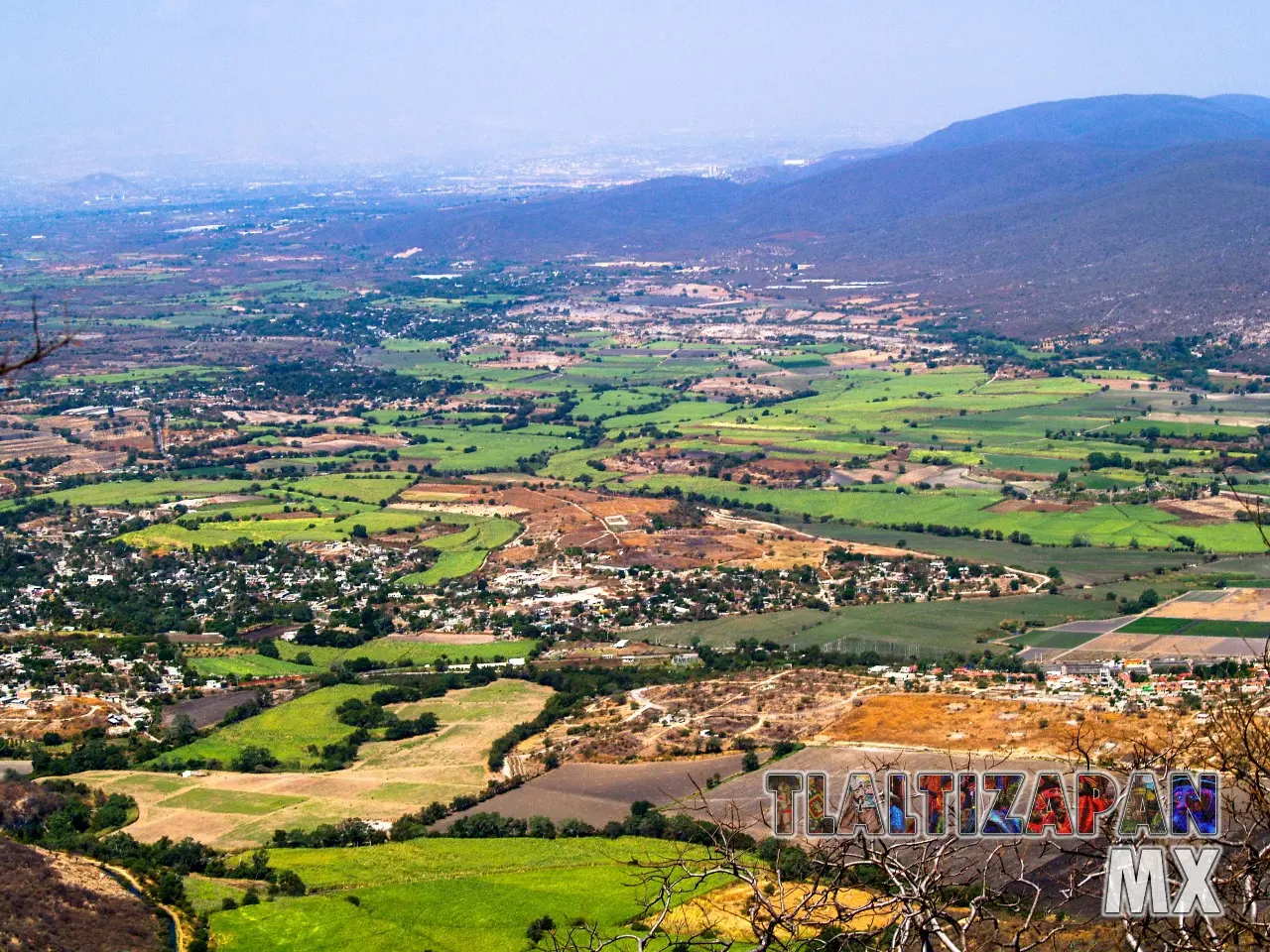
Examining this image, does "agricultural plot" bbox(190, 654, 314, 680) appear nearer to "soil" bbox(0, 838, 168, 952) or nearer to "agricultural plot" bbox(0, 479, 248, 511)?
"soil" bbox(0, 838, 168, 952)

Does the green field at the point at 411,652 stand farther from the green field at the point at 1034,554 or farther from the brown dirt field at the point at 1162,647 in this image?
the brown dirt field at the point at 1162,647

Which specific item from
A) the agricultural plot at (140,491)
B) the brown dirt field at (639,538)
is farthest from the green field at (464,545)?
the agricultural plot at (140,491)

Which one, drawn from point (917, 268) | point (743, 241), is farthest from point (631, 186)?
point (917, 268)

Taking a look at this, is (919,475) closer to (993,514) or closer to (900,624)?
(993,514)

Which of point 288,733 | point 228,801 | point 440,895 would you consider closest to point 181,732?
point 288,733

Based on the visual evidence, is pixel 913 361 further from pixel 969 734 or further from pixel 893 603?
pixel 969 734
